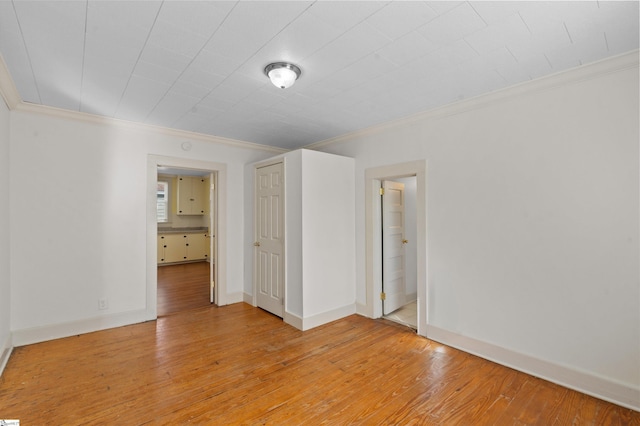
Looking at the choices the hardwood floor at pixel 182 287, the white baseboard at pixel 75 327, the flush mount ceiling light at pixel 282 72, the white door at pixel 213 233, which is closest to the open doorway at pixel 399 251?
the flush mount ceiling light at pixel 282 72

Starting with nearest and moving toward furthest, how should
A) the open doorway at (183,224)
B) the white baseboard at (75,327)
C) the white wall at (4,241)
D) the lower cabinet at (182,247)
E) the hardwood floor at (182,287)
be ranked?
the white wall at (4,241) < the white baseboard at (75,327) < the hardwood floor at (182,287) < the open doorway at (183,224) < the lower cabinet at (182,247)

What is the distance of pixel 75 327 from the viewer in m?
3.36

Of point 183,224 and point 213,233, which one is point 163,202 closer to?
point 183,224

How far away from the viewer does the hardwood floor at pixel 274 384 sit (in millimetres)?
2047

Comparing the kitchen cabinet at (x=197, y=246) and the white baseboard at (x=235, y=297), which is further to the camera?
the kitchen cabinet at (x=197, y=246)

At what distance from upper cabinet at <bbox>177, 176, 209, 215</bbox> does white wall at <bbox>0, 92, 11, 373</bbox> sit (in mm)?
5153

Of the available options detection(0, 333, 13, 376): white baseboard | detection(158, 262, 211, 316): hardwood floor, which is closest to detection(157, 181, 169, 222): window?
detection(158, 262, 211, 316): hardwood floor

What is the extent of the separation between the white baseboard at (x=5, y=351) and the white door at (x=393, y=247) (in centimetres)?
399

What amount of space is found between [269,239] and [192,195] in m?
5.10

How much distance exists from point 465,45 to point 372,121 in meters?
1.70

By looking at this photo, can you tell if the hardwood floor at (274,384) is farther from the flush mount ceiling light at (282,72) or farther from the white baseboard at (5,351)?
the flush mount ceiling light at (282,72)

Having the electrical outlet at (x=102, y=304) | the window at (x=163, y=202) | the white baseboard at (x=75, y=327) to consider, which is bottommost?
the white baseboard at (x=75, y=327)

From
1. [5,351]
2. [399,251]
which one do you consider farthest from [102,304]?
[399,251]

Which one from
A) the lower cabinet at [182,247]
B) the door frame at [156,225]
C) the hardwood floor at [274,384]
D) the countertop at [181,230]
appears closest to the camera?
the hardwood floor at [274,384]
